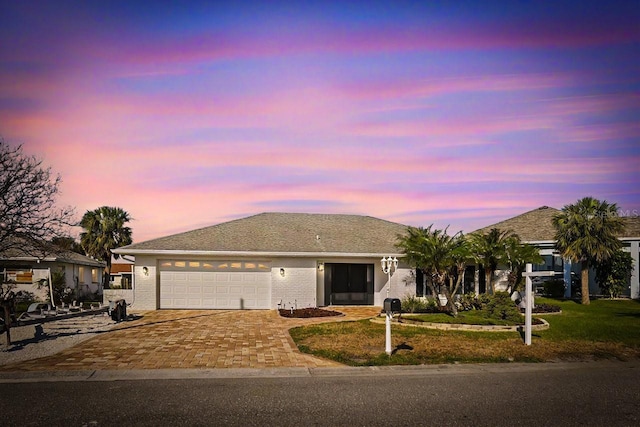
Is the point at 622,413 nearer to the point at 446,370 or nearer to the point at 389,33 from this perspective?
the point at 446,370

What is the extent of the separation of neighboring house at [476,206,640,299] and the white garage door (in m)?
15.6

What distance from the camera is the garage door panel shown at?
957 inches

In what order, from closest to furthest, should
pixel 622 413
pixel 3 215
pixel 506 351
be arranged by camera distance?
pixel 622 413 < pixel 506 351 < pixel 3 215

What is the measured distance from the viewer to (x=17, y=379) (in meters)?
9.73

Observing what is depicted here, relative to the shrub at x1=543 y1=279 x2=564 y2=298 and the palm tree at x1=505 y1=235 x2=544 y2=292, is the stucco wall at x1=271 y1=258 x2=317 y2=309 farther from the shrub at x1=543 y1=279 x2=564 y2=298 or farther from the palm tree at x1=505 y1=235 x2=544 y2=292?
the shrub at x1=543 y1=279 x2=564 y2=298

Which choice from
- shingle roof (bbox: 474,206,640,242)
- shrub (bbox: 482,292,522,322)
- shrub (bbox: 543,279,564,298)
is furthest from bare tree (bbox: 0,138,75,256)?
shrub (bbox: 543,279,564,298)

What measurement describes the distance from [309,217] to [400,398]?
2330 centimetres

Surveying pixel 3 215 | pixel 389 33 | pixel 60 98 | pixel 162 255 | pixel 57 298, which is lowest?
pixel 57 298

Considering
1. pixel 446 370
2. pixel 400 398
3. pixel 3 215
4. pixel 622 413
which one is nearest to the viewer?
pixel 622 413

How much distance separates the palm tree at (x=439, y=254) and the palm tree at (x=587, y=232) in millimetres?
9968

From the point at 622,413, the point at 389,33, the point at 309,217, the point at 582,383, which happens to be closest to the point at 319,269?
the point at 309,217

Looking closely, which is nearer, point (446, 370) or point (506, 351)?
point (446, 370)

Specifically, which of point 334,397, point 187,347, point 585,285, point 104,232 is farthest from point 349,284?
point 104,232

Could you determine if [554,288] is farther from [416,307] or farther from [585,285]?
[416,307]
